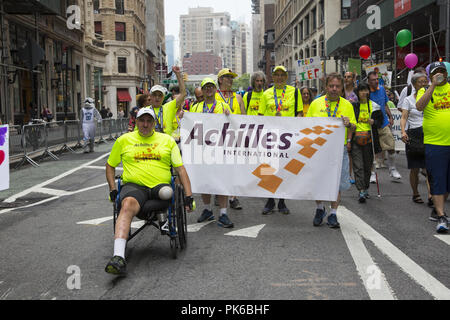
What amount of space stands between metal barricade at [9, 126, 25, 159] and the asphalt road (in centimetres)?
605

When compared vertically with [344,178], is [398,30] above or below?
above

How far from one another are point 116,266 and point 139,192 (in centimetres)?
91

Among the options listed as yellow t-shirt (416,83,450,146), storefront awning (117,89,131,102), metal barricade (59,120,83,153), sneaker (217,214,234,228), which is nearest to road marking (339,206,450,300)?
yellow t-shirt (416,83,450,146)

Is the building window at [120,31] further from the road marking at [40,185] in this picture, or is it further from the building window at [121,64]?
the road marking at [40,185]

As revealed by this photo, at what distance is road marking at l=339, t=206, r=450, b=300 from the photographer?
4.14 metres

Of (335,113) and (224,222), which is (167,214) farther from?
(335,113)

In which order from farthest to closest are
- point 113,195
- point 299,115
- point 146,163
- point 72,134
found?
1. point 72,134
2. point 299,115
3. point 146,163
4. point 113,195

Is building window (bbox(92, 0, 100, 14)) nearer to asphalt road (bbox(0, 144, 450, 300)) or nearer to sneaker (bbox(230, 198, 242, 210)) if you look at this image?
asphalt road (bbox(0, 144, 450, 300))

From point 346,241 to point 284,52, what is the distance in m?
68.0

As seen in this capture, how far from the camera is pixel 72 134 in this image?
19609 mm

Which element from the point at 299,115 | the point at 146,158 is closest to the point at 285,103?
the point at 299,115

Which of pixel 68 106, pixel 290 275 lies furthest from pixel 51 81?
pixel 290 275

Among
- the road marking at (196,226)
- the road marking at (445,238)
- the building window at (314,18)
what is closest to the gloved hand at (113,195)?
the road marking at (196,226)

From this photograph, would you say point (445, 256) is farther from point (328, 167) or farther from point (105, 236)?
point (105, 236)
